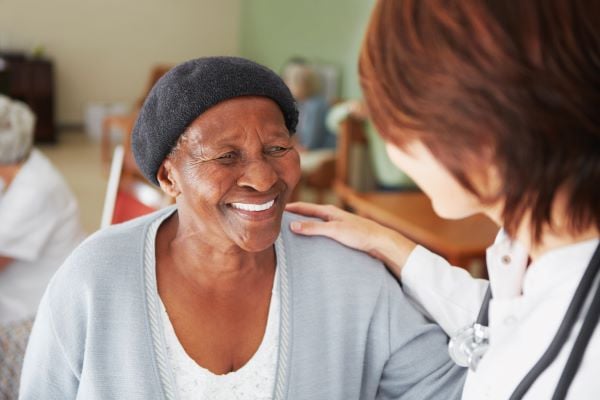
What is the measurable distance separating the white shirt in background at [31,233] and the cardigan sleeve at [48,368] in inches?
51.3

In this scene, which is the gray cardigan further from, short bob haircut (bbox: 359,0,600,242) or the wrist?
short bob haircut (bbox: 359,0,600,242)

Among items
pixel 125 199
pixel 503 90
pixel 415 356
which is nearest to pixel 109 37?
pixel 125 199

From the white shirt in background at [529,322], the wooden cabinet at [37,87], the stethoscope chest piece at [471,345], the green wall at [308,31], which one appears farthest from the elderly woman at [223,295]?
the wooden cabinet at [37,87]

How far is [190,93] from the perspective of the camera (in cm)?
121

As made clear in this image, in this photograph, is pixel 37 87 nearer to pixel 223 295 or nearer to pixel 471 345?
pixel 223 295

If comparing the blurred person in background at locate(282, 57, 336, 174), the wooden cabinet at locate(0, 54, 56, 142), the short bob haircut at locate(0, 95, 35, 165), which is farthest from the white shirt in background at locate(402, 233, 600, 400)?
the wooden cabinet at locate(0, 54, 56, 142)

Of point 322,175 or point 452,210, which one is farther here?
point 322,175

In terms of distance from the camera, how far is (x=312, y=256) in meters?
1.42

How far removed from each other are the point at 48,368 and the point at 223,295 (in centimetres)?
38

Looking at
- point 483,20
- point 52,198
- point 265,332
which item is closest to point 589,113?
point 483,20

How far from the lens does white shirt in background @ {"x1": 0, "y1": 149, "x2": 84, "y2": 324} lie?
2.50 m

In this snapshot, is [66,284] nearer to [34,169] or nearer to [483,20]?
[483,20]

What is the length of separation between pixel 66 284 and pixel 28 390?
0.23 metres

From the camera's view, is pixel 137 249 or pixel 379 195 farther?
pixel 379 195
